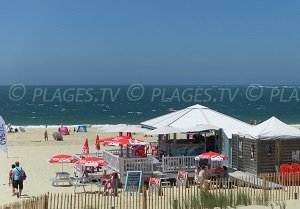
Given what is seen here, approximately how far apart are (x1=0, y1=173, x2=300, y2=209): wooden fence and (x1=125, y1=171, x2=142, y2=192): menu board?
379mm

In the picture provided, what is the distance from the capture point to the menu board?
19891mm

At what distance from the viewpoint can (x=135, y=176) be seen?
20109 mm

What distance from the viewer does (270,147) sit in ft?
71.1

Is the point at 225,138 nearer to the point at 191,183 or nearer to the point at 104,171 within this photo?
the point at 191,183

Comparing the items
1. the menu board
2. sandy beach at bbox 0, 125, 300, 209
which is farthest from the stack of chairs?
the menu board

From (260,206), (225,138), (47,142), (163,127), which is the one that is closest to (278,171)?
(225,138)

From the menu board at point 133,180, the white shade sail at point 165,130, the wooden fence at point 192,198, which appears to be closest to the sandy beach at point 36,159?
the wooden fence at point 192,198

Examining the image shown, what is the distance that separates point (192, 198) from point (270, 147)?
6.63 m

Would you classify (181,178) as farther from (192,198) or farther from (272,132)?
(192,198)

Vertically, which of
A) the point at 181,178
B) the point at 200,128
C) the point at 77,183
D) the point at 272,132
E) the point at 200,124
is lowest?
the point at 77,183

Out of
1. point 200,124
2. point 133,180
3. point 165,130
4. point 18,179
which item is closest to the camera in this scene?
point 18,179

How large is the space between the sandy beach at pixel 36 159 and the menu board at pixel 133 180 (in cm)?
207

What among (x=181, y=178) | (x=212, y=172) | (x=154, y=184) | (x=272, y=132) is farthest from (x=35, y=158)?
(x=272, y=132)

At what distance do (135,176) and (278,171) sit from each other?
5605 millimetres
